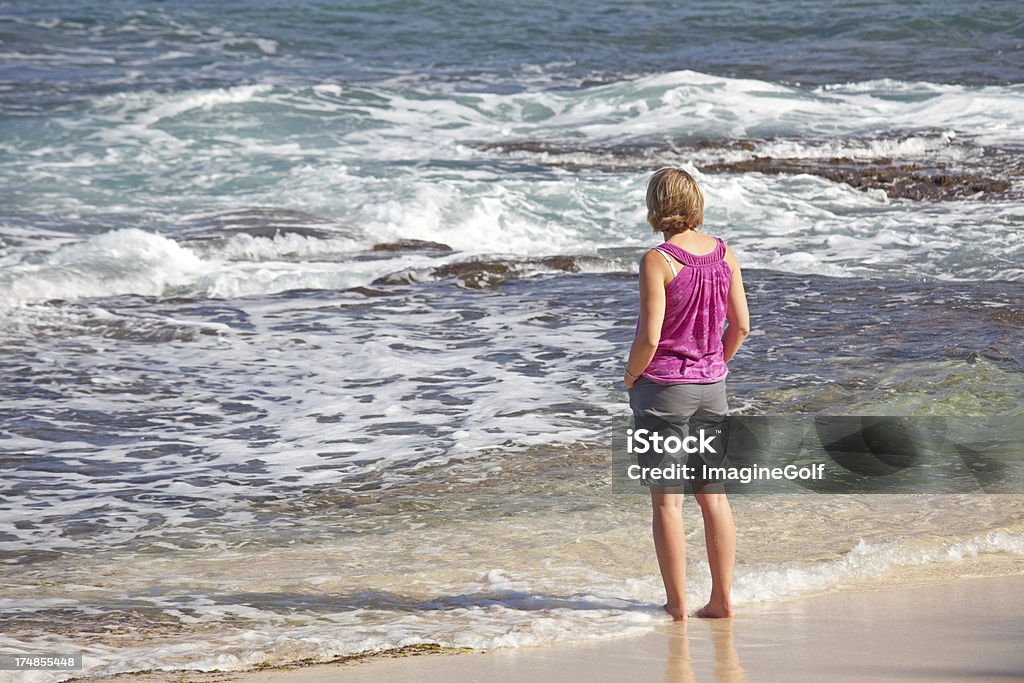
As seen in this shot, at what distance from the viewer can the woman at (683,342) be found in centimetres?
388

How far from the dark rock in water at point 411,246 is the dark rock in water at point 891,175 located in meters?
4.62

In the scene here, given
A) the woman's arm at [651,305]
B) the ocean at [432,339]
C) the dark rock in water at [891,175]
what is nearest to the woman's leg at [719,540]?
the ocean at [432,339]

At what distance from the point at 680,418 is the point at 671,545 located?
0.43 m

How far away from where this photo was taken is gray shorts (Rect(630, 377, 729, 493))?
3.96 m

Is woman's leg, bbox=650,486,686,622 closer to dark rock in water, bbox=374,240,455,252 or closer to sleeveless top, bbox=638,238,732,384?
sleeveless top, bbox=638,238,732,384

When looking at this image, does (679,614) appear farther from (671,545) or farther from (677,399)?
(677,399)

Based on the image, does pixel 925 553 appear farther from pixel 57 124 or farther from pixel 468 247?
pixel 57 124

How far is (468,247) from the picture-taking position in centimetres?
1202

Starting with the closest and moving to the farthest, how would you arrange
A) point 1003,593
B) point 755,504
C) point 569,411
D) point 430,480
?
1. point 1003,593
2. point 755,504
3. point 430,480
4. point 569,411

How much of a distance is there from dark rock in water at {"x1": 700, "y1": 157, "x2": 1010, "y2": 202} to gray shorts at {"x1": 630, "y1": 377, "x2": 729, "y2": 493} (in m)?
9.71

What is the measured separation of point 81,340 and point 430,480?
13.2 ft

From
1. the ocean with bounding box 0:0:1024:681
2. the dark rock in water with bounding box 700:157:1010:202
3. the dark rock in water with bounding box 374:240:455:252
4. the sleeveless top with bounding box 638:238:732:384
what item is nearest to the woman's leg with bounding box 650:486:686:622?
the ocean with bounding box 0:0:1024:681

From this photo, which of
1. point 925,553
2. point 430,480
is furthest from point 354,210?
point 925,553

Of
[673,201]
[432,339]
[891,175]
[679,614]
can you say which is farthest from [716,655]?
[891,175]
